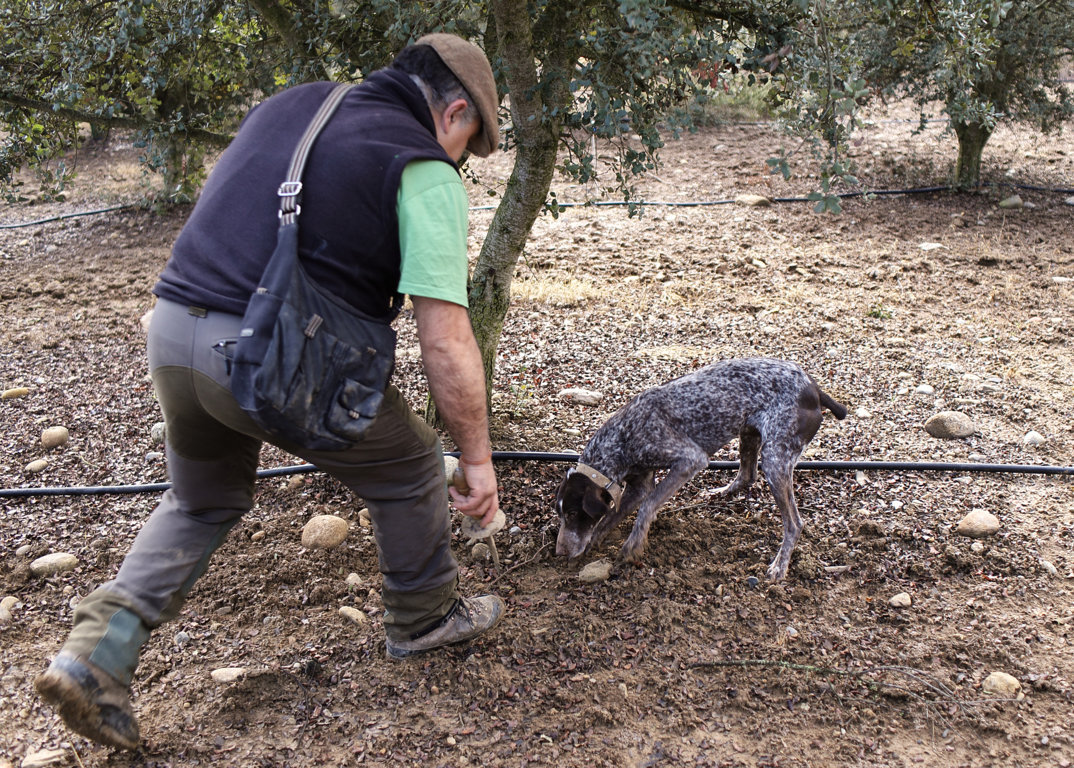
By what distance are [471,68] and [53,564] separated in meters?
3.14

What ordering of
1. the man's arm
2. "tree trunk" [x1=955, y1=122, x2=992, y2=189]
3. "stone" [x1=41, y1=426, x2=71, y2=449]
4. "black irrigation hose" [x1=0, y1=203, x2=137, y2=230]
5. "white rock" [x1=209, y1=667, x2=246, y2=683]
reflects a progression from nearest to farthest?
the man's arm, "white rock" [x1=209, y1=667, x2=246, y2=683], "stone" [x1=41, y1=426, x2=71, y2=449], "tree trunk" [x1=955, y1=122, x2=992, y2=189], "black irrigation hose" [x1=0, y1=203, x2=137, y2=230]

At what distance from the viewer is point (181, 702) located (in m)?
3.34

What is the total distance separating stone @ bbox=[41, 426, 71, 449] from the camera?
5.37 metres

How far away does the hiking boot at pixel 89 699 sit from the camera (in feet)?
9.11

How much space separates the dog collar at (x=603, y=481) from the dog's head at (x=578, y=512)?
0.01 metres

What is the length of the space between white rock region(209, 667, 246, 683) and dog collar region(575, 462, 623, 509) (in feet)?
5.75

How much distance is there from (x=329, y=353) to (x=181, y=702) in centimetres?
164

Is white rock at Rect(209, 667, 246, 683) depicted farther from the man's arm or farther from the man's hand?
the man's arm

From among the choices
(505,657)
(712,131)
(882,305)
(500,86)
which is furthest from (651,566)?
(712,131)

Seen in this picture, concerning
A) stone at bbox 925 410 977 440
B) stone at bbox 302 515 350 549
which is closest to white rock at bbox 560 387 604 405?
stone at bbox 302 515 350 549

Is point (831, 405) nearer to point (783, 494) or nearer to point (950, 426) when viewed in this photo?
point (783, 494)

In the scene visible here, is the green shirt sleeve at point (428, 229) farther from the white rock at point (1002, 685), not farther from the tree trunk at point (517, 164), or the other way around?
the white rock at point (1002, 685)

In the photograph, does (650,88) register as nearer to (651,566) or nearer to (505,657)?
(651,566)

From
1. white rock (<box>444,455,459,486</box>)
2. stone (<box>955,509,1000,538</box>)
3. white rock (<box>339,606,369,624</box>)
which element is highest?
stone (<box>955,509,1000,538</box>)
